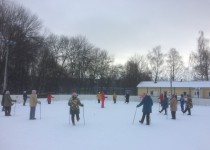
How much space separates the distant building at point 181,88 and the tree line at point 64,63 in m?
4.22

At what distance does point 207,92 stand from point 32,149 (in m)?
50.0

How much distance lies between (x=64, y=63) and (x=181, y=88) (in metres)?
23.2

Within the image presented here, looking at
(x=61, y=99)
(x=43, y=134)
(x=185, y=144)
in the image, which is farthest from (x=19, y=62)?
(x=185, y=144)

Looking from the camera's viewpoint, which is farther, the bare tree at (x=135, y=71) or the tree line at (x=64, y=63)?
the bare tree at (x=135, y=71)

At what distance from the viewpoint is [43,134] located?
1137cm

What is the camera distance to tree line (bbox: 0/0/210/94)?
44531mm

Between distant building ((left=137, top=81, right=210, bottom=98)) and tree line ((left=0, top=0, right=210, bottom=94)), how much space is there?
13.8ft

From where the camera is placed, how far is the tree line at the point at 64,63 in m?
44.5

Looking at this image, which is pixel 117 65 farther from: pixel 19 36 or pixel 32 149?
pixel 32 149

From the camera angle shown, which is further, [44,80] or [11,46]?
[44,80]

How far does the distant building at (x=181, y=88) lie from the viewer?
5456 cm

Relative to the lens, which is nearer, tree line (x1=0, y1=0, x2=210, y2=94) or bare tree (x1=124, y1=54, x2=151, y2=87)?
tree line (x1=0, y1=0, x2=210, y2=94)

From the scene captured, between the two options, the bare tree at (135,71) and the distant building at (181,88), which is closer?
the distant building at (181,88)

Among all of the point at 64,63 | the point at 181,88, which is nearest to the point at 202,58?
the point at 181,88
